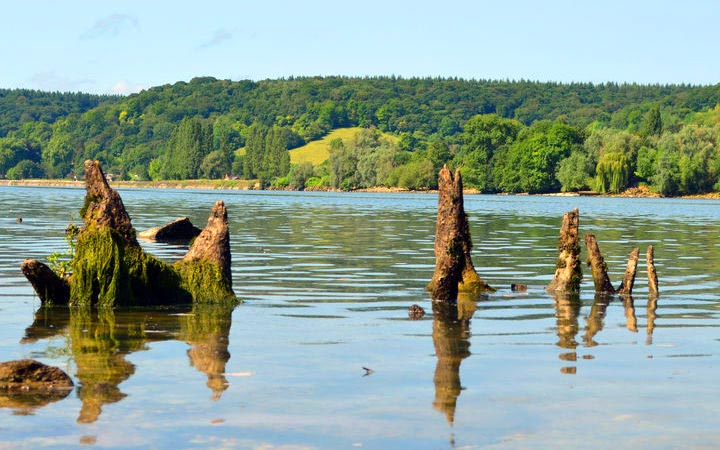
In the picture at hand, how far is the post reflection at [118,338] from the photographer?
50.0 ft

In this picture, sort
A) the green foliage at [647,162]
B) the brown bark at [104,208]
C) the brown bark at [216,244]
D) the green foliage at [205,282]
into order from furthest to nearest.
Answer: the green foliage at [647,162]
the green foliage at [205,282]
the brown bark at [216,244]
the brown bark at [104,208]

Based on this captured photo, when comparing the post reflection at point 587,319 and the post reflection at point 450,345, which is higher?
the post reflection at point 450,345

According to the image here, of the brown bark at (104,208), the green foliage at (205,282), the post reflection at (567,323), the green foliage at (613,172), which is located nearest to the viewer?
the post reflection at (567,323)

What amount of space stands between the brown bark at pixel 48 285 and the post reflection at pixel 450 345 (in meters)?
8.48

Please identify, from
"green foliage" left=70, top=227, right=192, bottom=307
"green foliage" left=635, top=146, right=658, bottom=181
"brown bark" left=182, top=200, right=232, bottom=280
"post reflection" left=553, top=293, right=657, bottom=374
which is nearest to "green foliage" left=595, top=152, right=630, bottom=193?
"green foliage" left=635, top=146, right=658, bottom=181

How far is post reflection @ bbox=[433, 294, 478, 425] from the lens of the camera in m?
14.9

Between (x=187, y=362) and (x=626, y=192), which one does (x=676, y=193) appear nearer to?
(x=626, y=192)

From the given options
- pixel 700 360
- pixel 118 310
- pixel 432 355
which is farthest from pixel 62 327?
pixel 700 360

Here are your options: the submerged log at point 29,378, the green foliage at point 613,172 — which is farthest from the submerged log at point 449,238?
the green foliage at point 613,172

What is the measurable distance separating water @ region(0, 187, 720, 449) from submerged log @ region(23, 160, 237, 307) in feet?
3.05

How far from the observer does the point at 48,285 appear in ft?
79.8

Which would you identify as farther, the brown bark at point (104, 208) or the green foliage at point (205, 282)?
the green foliage at point (205, 282)

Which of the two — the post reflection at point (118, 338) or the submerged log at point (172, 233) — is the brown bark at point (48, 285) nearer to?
the post reflection at point (118, 338)

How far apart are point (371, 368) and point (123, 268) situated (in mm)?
9390
